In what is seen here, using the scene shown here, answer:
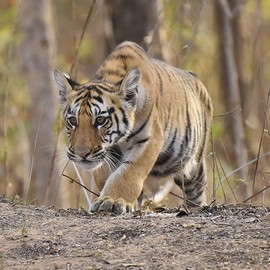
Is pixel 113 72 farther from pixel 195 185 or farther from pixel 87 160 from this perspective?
pixel 195 185

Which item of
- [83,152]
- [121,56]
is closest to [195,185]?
[121,56]

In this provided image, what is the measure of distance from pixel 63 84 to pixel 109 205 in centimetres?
127

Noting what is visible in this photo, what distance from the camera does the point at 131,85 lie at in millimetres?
7301

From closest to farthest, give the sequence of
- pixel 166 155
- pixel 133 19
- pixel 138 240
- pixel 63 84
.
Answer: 1. pixel 138 240
2. pixel 63 84
3. pixel 166 155
4. pixel 133 19

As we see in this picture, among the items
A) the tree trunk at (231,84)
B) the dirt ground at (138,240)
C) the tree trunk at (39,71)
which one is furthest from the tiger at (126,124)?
the tree trunk at (39,71)

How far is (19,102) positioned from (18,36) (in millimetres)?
6615

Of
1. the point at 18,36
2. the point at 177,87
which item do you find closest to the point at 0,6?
the point at 18,36

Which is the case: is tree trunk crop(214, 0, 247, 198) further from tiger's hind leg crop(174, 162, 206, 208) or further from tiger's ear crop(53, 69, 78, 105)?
tiger's ear crop(53, 69, 78, 105)

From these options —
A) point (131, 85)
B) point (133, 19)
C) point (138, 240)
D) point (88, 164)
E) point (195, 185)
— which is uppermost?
point (133, 19)

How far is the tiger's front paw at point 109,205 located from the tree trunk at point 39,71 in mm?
7525

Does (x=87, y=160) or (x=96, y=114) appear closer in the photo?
(x=87, y=160)

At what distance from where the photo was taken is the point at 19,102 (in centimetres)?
2091

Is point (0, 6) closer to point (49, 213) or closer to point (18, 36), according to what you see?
point (18, 36)

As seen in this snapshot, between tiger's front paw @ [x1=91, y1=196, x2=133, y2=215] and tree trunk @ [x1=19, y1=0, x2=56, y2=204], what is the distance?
24.7 feet
